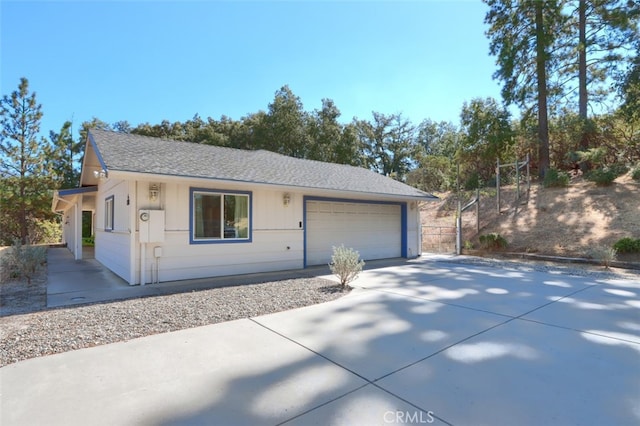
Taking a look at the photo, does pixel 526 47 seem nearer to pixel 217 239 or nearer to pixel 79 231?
pixel 217 239

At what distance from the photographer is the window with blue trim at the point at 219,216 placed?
7.70m

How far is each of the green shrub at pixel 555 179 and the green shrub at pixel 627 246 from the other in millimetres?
6465

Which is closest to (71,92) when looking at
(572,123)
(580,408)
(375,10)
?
(375,10)

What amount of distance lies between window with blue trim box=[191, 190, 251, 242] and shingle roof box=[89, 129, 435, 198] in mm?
586

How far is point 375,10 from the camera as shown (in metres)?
9.84

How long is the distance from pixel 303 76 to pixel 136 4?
9.20m

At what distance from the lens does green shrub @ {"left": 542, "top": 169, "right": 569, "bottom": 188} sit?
15.8 meters

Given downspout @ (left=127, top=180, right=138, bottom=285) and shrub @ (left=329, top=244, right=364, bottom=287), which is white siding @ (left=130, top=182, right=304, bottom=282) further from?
shrub @ (left=329, top=244, right=364, bottom=287)

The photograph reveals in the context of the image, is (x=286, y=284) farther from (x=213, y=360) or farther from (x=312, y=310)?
(x=213, y=360)

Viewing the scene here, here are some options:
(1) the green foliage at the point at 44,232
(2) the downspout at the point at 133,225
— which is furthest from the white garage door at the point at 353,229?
(1) the green foliage at the point at 44,232

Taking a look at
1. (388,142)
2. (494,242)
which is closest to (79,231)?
(494,242)

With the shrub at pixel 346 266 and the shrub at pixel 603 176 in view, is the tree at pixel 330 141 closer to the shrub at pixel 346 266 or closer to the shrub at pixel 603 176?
the shrub at pixel 603 176

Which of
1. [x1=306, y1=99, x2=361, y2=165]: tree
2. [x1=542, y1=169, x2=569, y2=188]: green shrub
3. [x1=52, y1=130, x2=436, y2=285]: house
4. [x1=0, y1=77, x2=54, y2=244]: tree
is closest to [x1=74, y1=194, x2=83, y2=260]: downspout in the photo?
[x1=52, y1=130, x2=436, y2=285]: house

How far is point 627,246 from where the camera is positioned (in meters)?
9.94
